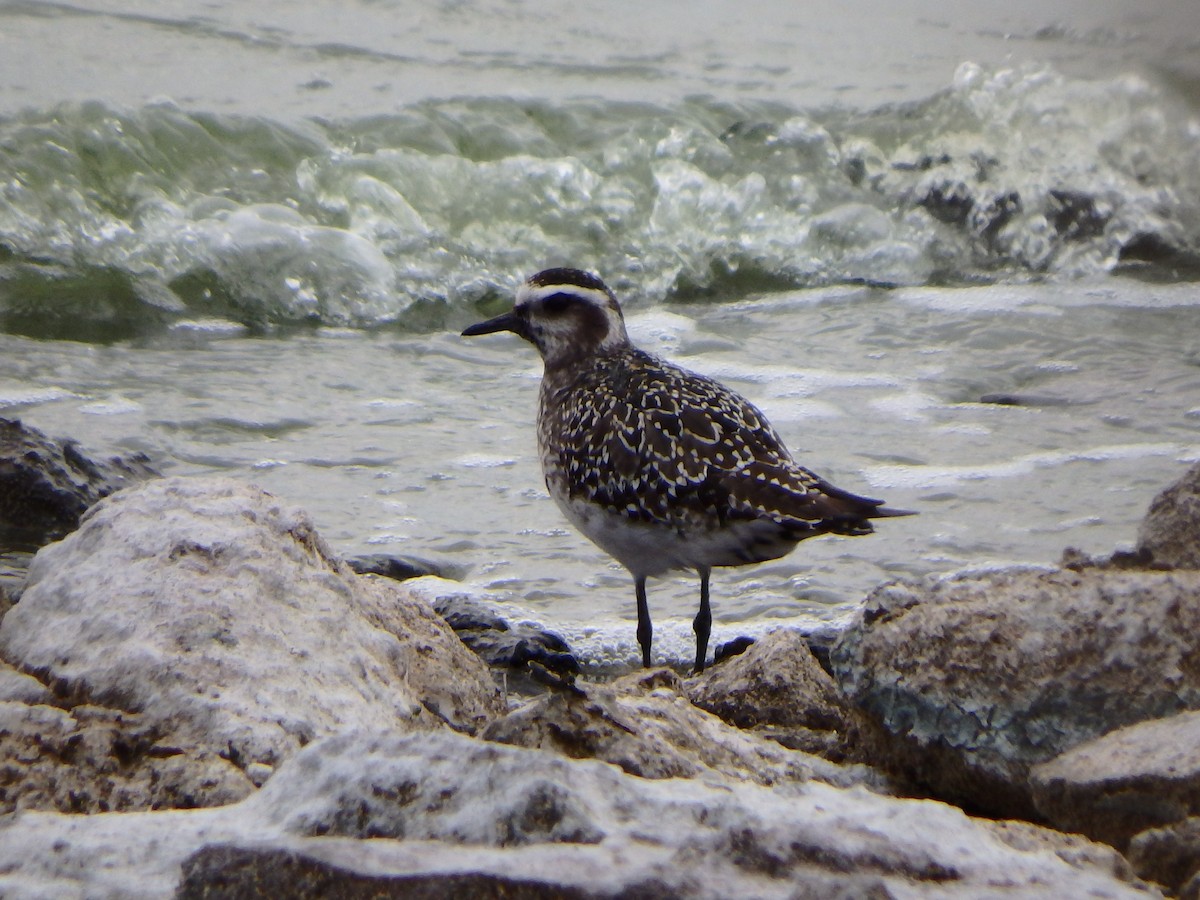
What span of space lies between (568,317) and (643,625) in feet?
5.14

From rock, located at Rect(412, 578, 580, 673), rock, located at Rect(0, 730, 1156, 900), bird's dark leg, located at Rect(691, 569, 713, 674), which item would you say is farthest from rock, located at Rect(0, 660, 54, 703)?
bird's dark leg, located at Rect(691, 569, 713, 674)

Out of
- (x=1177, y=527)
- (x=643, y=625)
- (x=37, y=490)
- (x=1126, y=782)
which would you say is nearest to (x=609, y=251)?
(x=37, y=490)

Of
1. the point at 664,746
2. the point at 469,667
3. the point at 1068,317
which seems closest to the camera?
the point at 664,746

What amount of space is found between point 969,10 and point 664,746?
16281 mm

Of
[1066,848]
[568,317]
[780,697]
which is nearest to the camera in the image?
[1066,848]

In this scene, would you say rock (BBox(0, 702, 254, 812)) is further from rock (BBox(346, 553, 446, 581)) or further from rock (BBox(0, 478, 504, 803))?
rock (BBox(346, 553, 446, 581))

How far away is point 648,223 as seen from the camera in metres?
12.0

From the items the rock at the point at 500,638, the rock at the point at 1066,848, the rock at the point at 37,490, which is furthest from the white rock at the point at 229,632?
the rock at the point at 37,490

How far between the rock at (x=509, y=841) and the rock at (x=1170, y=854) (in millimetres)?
297

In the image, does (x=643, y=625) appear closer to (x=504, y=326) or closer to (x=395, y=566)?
(x=395, y=566)

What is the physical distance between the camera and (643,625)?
504 cm

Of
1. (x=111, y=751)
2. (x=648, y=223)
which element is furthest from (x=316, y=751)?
(x=648, y=223)

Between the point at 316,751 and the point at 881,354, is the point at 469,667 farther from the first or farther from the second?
the point at 881,354

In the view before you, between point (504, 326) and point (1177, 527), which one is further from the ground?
point (504, 326)
